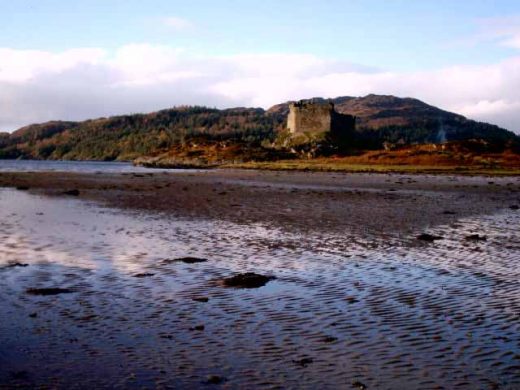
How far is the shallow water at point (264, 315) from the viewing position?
26.1 feet

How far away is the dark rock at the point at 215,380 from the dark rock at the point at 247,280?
5506mm

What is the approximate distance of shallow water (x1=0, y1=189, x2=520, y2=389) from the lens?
796 cm

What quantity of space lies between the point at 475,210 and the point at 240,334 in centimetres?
2715

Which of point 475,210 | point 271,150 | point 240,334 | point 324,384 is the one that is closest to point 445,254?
point 240,334

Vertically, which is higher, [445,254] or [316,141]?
[316,141]

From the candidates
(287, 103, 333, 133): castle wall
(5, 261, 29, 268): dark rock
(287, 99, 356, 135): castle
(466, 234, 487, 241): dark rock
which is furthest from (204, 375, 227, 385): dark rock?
(287, 103, 333, 133): castle wall

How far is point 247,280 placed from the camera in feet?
45.1

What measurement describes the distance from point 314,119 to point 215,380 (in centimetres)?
14322

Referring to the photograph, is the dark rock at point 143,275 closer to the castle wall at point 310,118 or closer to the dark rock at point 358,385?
the dark rock at point 358,385

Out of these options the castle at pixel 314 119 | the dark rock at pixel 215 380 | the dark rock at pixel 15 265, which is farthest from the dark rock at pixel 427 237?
the castle at pixel 314 119

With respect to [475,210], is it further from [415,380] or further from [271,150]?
[271,150]

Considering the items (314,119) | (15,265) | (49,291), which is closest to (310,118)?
(314,119)

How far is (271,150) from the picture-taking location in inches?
5310

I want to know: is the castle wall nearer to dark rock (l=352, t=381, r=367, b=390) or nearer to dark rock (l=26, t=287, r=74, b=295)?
dark rock (l=26, t=287, r=74, b=295)
